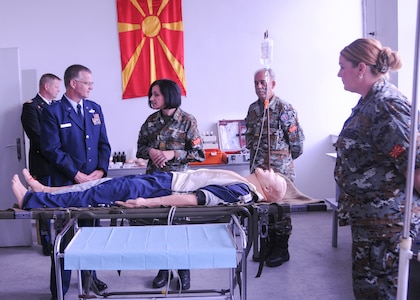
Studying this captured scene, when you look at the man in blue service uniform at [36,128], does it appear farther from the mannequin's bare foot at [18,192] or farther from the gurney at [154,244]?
the gurney at [154,244]

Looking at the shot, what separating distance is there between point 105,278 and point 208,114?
84.4 inches

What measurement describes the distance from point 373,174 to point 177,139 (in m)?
1.41

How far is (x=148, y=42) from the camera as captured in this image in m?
4.37

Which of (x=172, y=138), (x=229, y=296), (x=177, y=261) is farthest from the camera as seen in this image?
(x=172, y=138)

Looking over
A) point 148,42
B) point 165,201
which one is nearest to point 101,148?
point 165,201

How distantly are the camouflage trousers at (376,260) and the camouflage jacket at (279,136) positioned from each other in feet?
4.57

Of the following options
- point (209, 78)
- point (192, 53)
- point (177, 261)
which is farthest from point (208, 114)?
point (177, 261)

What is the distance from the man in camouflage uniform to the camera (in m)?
2.96

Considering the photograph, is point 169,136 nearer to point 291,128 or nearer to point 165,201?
point 165,201

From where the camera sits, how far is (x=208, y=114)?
448 cm

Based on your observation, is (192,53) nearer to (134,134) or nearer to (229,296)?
(134,134)

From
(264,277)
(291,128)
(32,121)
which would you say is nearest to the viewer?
(264,277)

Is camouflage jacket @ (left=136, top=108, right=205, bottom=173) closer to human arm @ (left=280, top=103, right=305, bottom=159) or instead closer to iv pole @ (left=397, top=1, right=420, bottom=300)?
human arm @ (left=280, top=103, right=305, bottom=159)

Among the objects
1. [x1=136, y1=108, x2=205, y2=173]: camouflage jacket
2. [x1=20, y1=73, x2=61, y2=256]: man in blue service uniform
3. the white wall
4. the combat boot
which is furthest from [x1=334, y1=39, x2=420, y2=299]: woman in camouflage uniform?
the white wall
